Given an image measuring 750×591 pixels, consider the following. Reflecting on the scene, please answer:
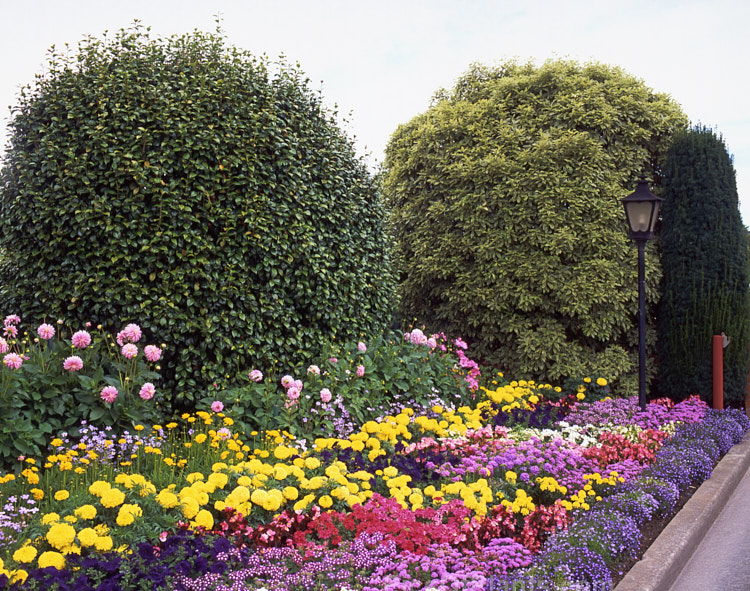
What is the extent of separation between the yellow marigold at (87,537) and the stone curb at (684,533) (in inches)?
103

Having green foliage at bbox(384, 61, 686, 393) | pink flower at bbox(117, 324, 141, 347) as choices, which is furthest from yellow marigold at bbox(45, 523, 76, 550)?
green foliage at bbox(384, 61, 686, 393)

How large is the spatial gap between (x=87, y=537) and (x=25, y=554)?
24 cm

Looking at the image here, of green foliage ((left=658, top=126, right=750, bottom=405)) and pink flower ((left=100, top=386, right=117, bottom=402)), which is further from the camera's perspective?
green foliage ((left=658, top=126, right=750, bottom=405))

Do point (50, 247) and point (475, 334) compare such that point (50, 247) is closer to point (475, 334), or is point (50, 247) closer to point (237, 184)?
point (237, 184)

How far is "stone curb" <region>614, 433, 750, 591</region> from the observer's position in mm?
3428

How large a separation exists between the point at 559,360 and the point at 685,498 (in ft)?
9.27

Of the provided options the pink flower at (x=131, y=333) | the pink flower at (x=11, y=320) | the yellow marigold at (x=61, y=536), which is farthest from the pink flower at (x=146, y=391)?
the yellow marigold at (x=61, y=536)

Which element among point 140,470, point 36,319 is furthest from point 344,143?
point 140,470

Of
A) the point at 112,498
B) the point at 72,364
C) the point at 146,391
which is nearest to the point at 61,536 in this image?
the point at 112,498

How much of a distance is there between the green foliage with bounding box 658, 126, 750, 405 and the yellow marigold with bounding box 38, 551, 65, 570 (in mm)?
7756

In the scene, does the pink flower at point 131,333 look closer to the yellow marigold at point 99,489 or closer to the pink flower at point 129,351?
the pink flower at point 129,351

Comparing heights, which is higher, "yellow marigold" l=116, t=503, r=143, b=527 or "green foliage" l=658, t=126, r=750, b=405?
"green foliage" l=658, t=126, r=750, b=405

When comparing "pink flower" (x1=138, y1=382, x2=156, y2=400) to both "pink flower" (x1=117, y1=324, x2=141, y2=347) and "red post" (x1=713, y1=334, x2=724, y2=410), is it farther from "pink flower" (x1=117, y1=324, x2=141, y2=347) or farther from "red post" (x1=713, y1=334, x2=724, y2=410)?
"red post" (x1=713, y1=334, x2=724, y2=410)

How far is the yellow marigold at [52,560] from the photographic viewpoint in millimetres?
2586
